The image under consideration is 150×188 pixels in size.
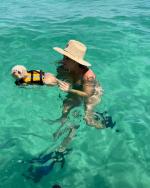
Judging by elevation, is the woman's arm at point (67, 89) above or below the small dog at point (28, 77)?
below

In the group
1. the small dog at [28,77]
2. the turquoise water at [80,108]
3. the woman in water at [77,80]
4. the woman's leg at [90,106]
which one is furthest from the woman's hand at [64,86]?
the turquoise water at [80,108]

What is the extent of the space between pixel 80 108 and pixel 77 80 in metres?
1.46

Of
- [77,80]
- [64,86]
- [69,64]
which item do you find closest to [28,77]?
[64,86]

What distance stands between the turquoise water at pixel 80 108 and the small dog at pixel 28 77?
5.81 ft

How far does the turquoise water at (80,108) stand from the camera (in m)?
6.37

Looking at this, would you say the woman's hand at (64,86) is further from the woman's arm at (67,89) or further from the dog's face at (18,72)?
the dog's face at (18,72)

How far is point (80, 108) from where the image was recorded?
25.0 feet

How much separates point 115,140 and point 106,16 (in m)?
8.45

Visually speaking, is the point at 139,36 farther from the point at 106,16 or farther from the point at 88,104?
the point at 88,104

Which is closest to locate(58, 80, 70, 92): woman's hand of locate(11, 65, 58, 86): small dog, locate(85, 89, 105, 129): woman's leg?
locate(11, 65, 58, 86): small dog

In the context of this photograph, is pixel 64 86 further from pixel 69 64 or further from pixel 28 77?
pixel 28 77

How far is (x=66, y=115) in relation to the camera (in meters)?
6.82

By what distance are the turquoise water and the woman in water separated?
2.51 feet

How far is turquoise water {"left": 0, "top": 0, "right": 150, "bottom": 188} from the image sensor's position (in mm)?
6367
